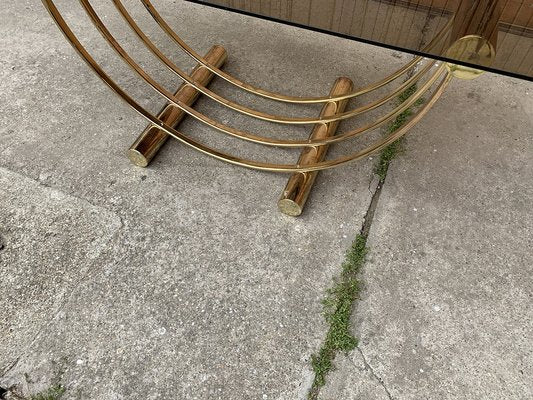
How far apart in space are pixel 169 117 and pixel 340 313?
97 centimetres

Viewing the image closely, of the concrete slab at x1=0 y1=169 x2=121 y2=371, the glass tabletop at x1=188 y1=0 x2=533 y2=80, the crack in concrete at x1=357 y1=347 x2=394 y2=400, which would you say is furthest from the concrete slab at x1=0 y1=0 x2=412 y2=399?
the glass tabletop at x1=188 y1=0 x2=533 y2=80

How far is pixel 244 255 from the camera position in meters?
1.65

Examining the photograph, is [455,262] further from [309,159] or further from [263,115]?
[263,115]

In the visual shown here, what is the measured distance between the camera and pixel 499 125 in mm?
2027

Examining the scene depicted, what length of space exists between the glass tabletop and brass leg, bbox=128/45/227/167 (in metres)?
0.67

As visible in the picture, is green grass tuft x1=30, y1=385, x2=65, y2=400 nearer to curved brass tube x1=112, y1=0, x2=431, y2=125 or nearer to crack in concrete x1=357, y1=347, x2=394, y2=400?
crack in concrete x1=357, y1=347, x2=394, y2=400

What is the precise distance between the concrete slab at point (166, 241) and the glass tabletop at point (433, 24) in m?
0.70

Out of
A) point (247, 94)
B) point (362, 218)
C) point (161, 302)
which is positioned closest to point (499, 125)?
point (362, 218)

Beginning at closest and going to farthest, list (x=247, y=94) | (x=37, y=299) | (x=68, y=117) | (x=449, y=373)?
1. (x=449, y=373)
2. (x=37, y=299)
3. (x=68, y=117)
4. (x=247, y=94)

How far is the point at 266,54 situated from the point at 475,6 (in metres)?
1.12

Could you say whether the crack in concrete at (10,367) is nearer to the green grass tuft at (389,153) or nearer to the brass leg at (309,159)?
the brass leg at (309,159)

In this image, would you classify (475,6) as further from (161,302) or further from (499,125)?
(161,302)

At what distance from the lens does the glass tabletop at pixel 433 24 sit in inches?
45.6

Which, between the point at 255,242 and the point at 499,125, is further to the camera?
the point at 499,125
